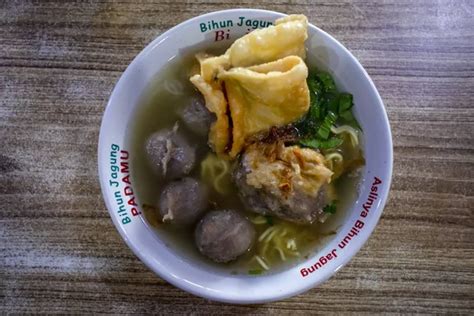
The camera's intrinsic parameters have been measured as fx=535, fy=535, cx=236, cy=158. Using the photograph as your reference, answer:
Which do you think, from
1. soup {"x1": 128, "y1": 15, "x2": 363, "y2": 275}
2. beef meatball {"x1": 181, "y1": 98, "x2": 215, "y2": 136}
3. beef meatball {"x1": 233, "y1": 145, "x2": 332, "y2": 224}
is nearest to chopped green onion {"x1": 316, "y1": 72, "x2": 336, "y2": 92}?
soup {"x1": 128, "y1": 15, "x2": 363, "y2": 275}

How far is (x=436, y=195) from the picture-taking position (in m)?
1.85

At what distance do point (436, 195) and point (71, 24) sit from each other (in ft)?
4.68

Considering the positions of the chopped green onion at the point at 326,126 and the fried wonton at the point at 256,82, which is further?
the chopped green onion at the point at 326,126

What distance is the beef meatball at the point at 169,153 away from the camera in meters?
1.66

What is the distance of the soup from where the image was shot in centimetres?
163

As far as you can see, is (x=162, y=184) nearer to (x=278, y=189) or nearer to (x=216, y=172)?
(x=216, y=172)

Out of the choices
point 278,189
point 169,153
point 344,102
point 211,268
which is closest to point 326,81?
point 344,102

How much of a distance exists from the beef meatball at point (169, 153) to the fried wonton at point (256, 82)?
99mm

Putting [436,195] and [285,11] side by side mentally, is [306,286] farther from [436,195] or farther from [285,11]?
[285,11]

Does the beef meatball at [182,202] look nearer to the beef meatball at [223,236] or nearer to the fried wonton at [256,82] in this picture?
the beef meatball at [223,236]

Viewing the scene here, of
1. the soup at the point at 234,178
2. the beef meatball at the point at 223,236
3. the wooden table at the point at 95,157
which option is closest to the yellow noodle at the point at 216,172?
the soup at the point at 234,178

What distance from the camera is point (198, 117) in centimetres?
170

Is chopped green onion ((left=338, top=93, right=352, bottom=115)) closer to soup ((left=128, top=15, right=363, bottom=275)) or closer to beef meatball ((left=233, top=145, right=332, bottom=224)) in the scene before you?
soup ((left=128, top=15, right=363, bottom=275))

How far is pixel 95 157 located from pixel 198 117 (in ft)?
1.33
